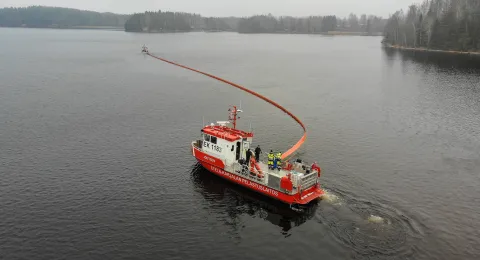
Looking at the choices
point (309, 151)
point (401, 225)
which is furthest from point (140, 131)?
point (401, 225)

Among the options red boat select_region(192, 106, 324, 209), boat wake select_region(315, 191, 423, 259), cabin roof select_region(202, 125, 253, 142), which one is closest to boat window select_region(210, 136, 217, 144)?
red boat select_region(192, 106, 324, 209)

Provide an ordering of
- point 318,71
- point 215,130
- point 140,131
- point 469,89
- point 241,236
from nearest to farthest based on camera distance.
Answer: point 241,236
point 215,130
point 140,131
point 469,89
point 318,71

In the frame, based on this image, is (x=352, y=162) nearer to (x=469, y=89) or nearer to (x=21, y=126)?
(x=21, y=126)

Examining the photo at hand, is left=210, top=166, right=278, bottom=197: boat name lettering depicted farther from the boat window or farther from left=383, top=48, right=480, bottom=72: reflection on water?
left=383, top=48, right=480, bottom=72: reflection on water

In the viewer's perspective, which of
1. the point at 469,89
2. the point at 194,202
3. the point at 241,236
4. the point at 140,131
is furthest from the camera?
the point at 469,89

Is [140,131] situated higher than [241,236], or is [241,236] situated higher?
[140,131]

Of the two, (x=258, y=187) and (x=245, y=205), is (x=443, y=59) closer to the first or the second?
(x=258, y=187)

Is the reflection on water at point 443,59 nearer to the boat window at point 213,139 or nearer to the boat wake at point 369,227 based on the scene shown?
the boat wake at point 369,227
